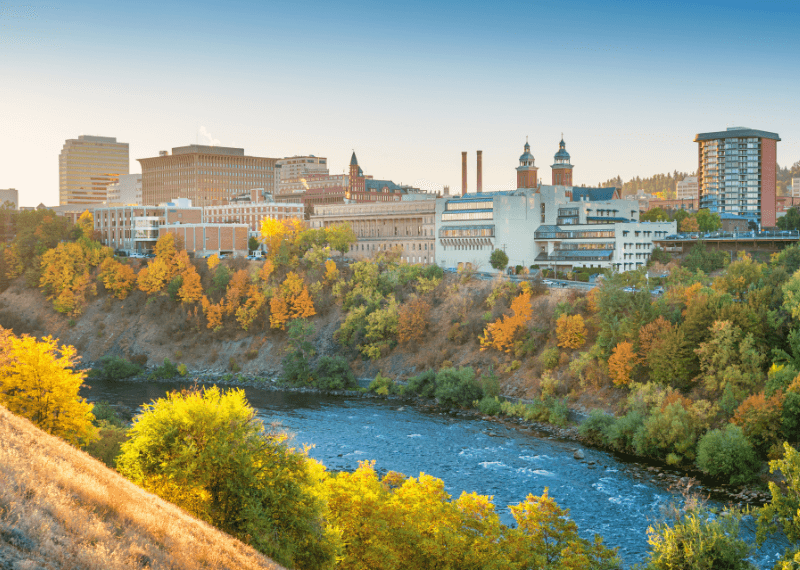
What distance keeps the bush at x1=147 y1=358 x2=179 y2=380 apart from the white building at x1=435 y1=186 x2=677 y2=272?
52.0 m

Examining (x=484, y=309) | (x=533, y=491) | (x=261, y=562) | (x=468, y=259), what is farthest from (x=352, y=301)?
(x=261, y=562)

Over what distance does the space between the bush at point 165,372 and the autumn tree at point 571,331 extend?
54.3 metres

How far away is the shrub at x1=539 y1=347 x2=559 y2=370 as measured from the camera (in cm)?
8019

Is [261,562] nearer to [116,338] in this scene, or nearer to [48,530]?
[48,530]

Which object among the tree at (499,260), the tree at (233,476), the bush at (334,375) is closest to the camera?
the tree at (233,476)

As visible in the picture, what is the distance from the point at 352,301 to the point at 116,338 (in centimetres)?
3914

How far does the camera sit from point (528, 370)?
82.6 meters

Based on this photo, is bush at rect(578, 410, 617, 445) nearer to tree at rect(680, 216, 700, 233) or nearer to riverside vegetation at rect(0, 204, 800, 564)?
riverside vegetation at rect(0, 204, 800, 564)

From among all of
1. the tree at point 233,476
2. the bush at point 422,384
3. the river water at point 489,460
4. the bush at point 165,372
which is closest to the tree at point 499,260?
the bush at point 422,384

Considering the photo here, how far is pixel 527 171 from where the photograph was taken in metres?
153

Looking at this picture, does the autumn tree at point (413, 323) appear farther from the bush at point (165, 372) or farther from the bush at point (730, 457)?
the bush at point (730, 457)

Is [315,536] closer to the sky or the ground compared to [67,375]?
closer to the ground

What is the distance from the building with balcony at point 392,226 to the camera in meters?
146

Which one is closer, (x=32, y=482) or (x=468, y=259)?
(x=32, y=482)
